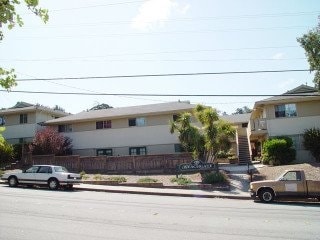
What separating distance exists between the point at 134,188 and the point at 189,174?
17.9 ft

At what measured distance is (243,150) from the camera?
38625 mm

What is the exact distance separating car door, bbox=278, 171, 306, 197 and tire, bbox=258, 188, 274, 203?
410 mm

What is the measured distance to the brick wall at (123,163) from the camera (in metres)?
27.8

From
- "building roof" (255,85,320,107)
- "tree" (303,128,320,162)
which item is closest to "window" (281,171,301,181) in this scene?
"tree" (303,128,320,162)

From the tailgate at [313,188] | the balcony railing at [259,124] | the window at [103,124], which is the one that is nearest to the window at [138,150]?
the window at [103,124]

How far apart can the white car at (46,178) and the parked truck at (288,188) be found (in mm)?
10794

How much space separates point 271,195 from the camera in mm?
17359

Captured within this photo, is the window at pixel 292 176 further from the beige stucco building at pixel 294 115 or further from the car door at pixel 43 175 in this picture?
the beige stucco building at pixel 294 115

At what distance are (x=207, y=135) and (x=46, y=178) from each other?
429 inches

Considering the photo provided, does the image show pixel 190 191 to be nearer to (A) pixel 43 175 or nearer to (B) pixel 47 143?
(A) pixel 43 175

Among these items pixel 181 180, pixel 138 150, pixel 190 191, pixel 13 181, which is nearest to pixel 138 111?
pixel 138 150

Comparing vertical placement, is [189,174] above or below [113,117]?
below

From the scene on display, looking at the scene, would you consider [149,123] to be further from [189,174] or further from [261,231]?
[261,231]

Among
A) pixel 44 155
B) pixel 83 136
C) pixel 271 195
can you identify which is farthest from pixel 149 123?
pixel 271 195
